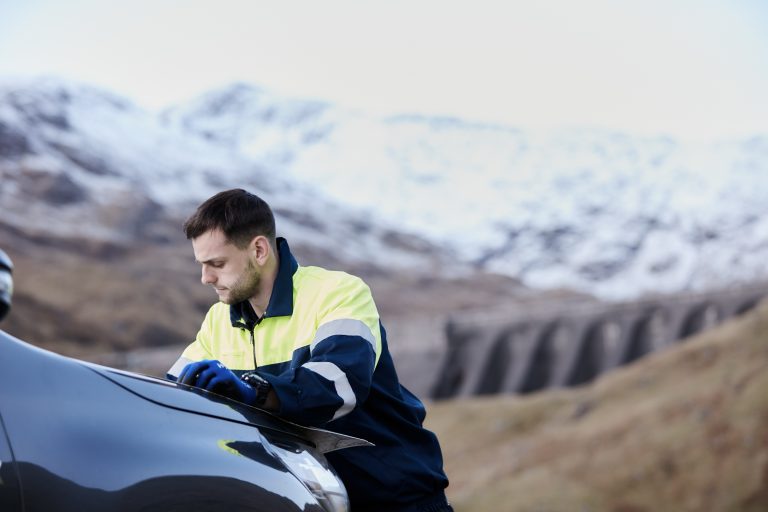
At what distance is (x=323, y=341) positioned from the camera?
Answer: 3.41m

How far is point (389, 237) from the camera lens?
174 meters

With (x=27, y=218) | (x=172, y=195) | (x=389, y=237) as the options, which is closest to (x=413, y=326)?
(x=27, y=218)

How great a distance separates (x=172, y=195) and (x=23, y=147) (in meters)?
19.6

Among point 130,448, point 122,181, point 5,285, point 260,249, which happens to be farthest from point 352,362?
point 122,181

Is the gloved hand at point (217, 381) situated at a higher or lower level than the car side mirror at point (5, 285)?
lower

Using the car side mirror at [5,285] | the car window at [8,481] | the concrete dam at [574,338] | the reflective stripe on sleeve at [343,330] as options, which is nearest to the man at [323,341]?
the reflective stripe on sleeve at [343,330]

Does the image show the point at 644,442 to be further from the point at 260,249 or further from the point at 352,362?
the point at 352,362

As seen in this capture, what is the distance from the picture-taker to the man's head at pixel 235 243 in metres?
3.51

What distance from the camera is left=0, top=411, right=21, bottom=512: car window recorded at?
2398 millimetres

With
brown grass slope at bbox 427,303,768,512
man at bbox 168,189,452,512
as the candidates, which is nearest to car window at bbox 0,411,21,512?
man at bbox 168,189,452,512

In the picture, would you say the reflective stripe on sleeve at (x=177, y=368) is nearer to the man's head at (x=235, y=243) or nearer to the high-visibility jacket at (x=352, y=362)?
the high-visibility jacket at (x=352, y=362)

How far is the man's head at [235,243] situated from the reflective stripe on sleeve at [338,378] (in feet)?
1.40

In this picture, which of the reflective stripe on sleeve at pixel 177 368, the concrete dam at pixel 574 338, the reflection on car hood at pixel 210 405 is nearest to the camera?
the reflection on car hood at pixel 210 405

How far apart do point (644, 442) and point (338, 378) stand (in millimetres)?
32605
